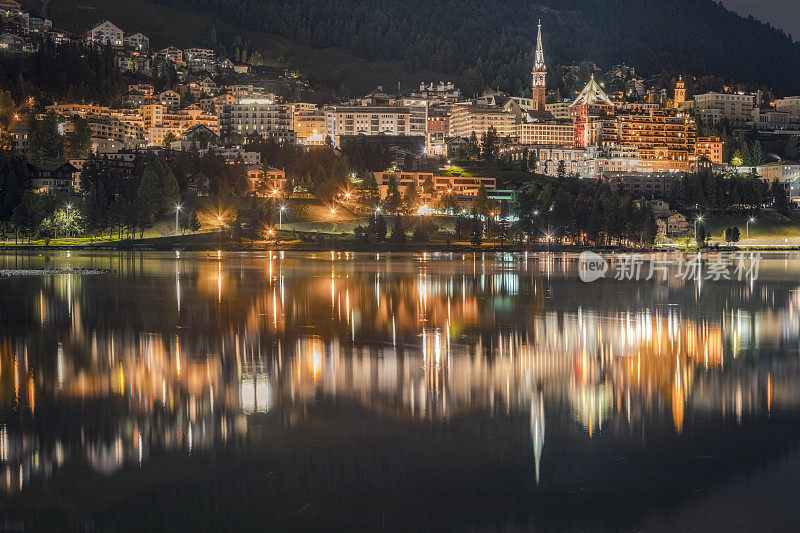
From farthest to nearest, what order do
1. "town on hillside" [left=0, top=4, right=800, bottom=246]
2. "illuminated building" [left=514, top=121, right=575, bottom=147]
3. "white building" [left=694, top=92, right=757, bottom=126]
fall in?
"white building" [left=694, top=92, right=757, bottom=126] → "illuminated building" [left=514, top=121, right=575, bottom=147] → "town on hillside" [left=0, top=4, right=800, bottom=246]

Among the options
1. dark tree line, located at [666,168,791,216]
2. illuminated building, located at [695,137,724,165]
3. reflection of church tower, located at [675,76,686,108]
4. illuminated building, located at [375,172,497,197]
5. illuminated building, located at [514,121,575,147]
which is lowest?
dark tree line, located at [666,168,791,216]

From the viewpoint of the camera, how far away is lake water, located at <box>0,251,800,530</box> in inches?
401

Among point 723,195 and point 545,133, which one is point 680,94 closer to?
point 545,133

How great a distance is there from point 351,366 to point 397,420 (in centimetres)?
466

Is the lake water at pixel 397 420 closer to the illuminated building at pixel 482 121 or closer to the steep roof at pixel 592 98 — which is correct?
the illuminated building at pixel 482 121

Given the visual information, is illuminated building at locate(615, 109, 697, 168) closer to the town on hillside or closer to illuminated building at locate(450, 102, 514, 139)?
the town on hillside

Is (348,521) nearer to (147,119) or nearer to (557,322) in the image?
(557,322)

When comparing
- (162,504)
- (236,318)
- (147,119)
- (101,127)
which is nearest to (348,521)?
(162,504)

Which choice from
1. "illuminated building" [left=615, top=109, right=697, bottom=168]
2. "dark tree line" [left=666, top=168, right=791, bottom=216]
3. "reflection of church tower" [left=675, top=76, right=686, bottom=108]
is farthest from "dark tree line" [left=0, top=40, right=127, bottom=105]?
"reflection of church tower" [left=675, top=76, right=686, bottom=108]

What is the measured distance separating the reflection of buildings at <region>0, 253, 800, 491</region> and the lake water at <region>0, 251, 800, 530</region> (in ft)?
0.24

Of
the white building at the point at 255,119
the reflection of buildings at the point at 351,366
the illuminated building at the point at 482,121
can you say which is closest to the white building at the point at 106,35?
the white building at the point at 255,119

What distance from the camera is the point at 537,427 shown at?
13.2 meters

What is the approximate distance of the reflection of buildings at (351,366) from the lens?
13398 mm

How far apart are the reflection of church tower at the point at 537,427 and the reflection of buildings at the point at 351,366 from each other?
4cm
